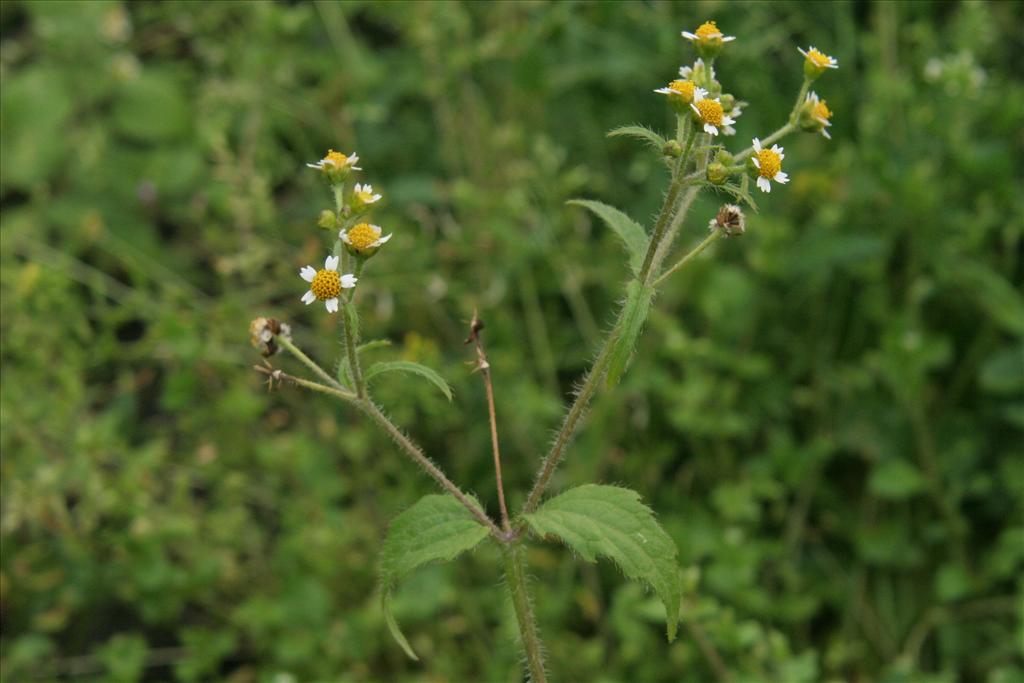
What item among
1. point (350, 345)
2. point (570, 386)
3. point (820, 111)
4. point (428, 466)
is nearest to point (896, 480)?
point (570, 386)

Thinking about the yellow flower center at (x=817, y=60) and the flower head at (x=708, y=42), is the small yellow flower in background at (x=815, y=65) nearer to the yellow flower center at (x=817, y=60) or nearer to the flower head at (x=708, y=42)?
the yellow flower center at (x=817, y=60)

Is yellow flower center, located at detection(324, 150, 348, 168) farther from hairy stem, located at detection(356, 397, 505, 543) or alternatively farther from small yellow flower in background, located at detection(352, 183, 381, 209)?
hairy stem, located at detection(356, 397, 505, 543)

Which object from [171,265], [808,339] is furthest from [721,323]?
[171,265]

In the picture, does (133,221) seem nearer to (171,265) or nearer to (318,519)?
(171,265)

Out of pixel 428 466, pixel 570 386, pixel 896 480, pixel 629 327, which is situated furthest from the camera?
pixel 570 386

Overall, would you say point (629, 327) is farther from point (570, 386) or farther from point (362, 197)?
point (570, 386)

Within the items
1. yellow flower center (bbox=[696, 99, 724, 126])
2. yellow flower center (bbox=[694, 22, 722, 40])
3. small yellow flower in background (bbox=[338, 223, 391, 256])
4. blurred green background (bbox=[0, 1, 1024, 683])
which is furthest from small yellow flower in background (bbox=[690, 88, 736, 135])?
blurred green background (bbox=[0, 1, 1024, 683])
